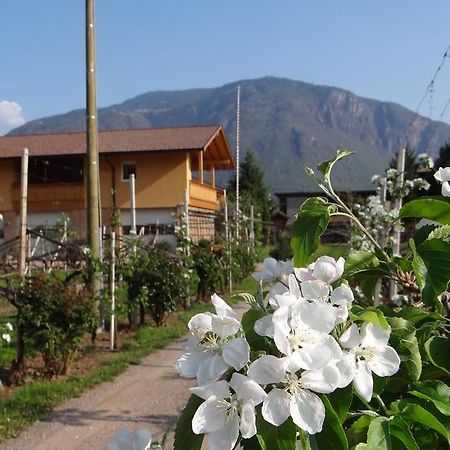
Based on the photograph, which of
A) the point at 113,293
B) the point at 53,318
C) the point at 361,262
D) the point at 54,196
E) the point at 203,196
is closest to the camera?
the point at 361,262

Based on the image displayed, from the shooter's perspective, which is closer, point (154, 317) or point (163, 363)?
point (163, 363)

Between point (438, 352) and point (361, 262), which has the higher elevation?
point (361, 262)

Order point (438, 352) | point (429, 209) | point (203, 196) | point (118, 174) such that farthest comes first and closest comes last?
1. point (203, 196)
2. point (118, 174)
3. point (429, 209)
4. point (438, 352)

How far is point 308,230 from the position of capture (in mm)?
1144

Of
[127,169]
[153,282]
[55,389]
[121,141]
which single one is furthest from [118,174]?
[55,389]

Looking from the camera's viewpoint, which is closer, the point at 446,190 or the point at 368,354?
the point at 368,354

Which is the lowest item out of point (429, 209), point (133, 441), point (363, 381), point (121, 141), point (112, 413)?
point (112, 413)

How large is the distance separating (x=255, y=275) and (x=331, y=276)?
0.24 metres

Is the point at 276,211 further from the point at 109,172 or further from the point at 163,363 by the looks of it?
the point at 163,363

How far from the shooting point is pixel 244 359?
0.83 m

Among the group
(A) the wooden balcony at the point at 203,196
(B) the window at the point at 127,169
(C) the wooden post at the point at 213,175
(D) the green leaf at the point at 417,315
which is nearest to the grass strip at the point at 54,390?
(D) the green leaf at the point at 417,315

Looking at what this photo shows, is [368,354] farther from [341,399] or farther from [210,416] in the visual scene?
[210,416]

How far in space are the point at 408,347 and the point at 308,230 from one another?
261mm

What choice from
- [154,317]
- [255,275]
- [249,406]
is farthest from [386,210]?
[249,406]
